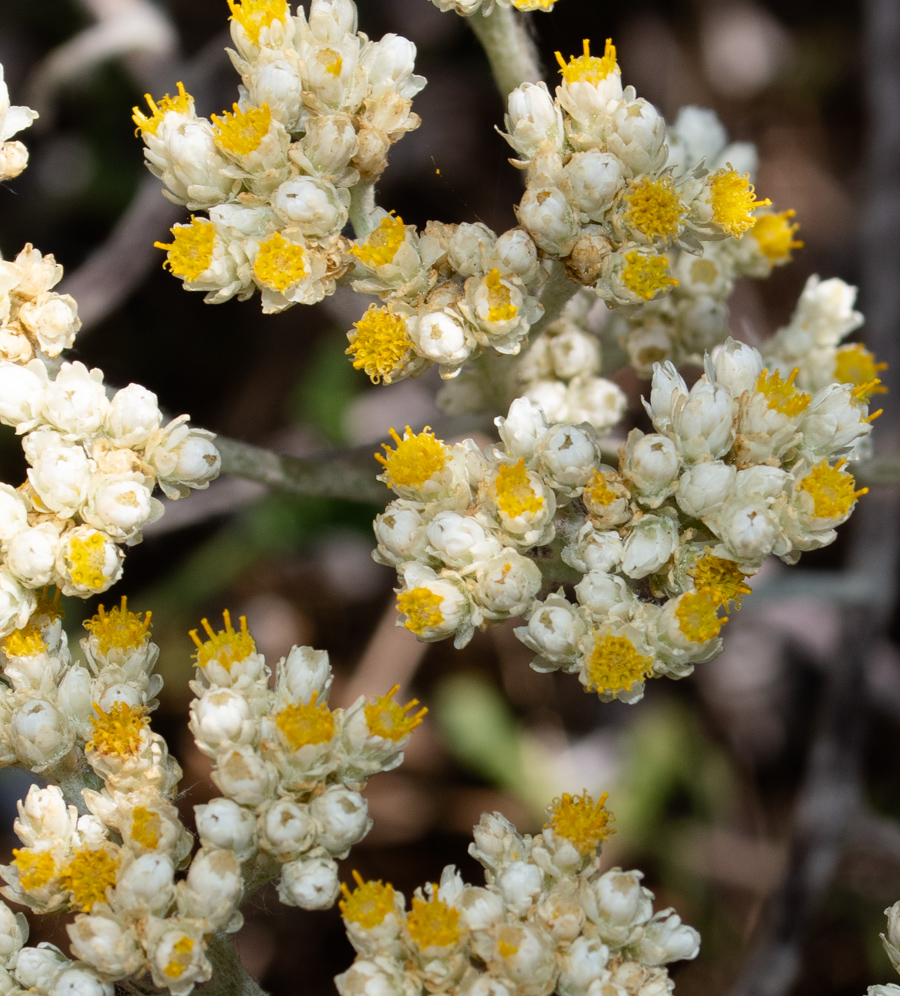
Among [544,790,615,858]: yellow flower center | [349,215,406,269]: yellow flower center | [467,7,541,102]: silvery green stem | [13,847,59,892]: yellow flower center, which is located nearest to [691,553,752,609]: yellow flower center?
[544,790,615,858]: yellow flower center

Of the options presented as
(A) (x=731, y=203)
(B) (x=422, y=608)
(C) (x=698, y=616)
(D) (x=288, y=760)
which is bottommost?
(D) (x=288, y=760)

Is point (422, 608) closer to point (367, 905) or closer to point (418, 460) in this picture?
point (418, 460)

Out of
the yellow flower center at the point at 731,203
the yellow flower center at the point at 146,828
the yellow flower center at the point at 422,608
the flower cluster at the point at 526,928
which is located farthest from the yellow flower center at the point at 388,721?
the yellow flower center at the point at 731,203

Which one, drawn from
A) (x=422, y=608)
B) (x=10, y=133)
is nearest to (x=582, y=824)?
(x=422, y=608)

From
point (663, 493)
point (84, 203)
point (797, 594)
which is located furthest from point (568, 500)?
point (84, 203)

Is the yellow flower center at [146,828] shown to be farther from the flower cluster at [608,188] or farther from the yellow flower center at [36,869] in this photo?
the flower cluster at [608,188]

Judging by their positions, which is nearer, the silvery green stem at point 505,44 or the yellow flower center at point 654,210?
the yellow flower center at point 654,210

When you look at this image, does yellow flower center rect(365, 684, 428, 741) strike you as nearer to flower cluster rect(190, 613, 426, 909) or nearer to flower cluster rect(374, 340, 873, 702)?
flower cluster rect(190, 613, 426, 909)
